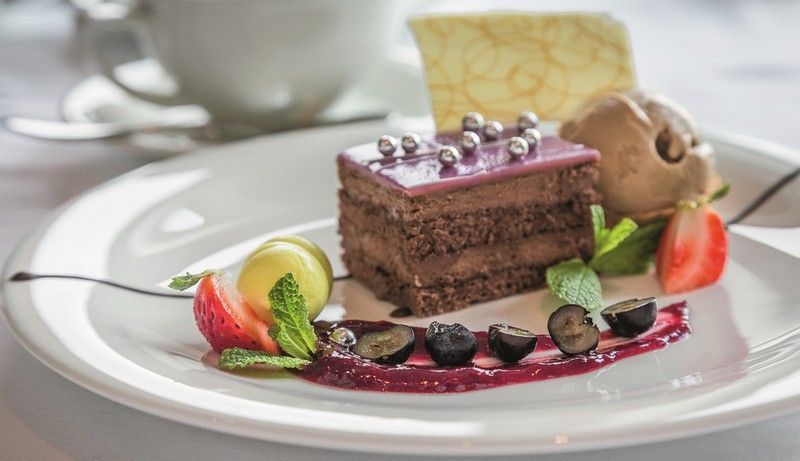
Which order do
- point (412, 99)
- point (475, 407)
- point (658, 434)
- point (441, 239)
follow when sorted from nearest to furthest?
point (658, 434) < point (475, 407) < point (441, 239) < point (412, 99)

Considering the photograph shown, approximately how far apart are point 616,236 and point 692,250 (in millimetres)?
199

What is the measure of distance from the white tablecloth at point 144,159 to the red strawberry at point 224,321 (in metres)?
0.29

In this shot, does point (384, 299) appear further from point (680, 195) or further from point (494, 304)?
point (680, 195)

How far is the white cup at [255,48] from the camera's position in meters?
3.39

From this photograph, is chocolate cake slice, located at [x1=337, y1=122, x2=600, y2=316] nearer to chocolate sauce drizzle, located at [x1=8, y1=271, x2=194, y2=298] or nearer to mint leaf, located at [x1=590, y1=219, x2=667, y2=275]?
mint leaf, located at [x1=590, y1=219, x2=667, y2=275]

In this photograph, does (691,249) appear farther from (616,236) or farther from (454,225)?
(454,225)

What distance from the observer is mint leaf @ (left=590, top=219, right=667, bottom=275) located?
9.10 ft

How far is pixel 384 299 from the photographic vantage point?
8.89ft

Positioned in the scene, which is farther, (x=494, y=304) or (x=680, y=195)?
(x=680, y=195)

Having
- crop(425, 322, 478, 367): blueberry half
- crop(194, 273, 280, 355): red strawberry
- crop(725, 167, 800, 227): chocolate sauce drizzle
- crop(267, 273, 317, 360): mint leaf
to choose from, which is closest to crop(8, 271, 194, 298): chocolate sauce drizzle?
crop(194, 273, 280, 355): red strawberry

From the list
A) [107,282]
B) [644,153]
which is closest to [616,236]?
[644,153]

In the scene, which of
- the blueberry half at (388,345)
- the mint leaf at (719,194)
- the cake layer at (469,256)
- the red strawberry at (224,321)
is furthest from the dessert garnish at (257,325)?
the mint leaf at (719,194)

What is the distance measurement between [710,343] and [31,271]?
62.7 inches

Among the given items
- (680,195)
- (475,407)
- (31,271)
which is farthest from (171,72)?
(475,407)
